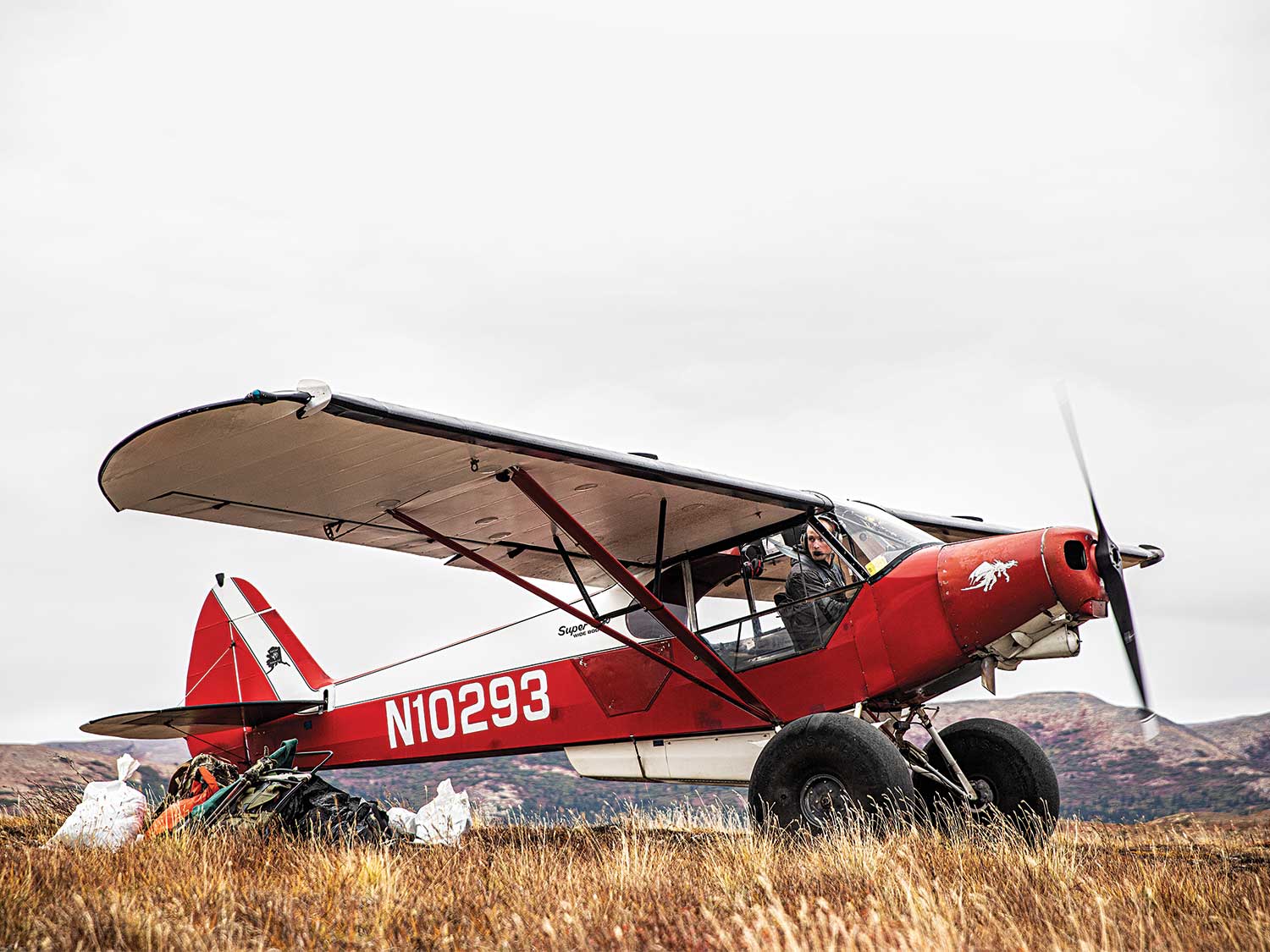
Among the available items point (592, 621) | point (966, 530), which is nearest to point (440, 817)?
point (592, 621)

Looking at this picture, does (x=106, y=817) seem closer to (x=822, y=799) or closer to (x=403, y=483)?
(x=403, y=483)

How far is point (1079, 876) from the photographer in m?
5.02

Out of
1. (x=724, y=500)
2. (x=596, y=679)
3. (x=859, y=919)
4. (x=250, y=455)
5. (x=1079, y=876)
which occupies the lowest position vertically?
(x=1079, y=876)

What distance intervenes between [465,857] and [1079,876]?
11.1 ft

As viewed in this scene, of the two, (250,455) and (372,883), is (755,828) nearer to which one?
(372,883)

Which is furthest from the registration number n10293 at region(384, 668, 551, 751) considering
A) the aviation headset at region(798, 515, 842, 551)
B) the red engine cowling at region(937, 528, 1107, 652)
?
the red engine cowling at region(937, 528, 1107, 652)

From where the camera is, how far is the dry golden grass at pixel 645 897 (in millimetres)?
3631

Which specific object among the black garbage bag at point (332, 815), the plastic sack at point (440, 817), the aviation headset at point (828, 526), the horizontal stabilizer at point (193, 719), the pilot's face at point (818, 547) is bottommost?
the plastic sack at point (440, 817)

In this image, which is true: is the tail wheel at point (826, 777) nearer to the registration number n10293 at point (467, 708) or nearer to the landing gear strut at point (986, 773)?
the landing gear strut at point (986, 773)

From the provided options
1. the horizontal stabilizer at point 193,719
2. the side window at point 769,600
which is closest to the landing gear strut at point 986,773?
the side window at point 769,600

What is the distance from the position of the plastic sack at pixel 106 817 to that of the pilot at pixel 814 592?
4817 millimetres

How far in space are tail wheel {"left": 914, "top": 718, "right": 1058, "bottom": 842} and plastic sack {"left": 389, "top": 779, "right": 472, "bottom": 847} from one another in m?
3.50

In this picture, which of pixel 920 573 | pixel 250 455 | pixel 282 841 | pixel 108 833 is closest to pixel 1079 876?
pixel 920 573

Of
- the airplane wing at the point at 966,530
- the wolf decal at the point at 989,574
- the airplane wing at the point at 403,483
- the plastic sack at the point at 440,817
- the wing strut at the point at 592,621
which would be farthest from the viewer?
the airplane wing at the point at 966,530
